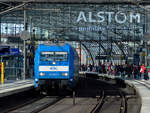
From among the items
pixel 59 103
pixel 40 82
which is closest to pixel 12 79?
pixel 40 82

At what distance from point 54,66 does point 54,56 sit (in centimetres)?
65

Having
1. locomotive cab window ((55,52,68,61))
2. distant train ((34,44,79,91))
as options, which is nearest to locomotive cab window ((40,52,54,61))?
distant train ((34,44,79,91))

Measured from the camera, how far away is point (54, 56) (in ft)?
74.3

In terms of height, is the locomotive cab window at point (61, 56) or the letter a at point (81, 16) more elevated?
the letter a at point (81, 16)

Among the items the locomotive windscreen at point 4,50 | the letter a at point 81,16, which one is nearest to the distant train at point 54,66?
the locomotive windscreen at point 4,50

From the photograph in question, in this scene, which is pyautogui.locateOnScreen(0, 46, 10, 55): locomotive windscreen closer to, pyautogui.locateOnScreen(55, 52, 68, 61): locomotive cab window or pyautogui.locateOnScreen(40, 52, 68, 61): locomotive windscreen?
pyautogui.locateOnScreen(40, 52, 68, 61): locomotive windscreen

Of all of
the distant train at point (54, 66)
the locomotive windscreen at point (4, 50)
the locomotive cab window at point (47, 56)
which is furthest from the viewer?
the locomotive windscreen at point (4, 50)

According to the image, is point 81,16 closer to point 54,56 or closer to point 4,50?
point 4,50

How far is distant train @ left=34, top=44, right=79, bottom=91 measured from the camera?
2202 centimetres

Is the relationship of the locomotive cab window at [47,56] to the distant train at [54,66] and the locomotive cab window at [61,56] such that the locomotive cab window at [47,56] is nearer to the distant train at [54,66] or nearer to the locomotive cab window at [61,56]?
the distant train at [54,66]

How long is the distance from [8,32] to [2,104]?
187ft

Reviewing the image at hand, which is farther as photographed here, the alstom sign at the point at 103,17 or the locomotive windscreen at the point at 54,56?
the alstom sign at the point at 103,17

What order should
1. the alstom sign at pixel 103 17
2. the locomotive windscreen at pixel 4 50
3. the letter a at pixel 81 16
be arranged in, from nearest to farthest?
1. the locomotive windscreen at pixel 4 50
2. the alstom sign at pixel 103 17
3. the letter a at pixel 81 16

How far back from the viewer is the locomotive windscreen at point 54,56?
2253 centimetres
